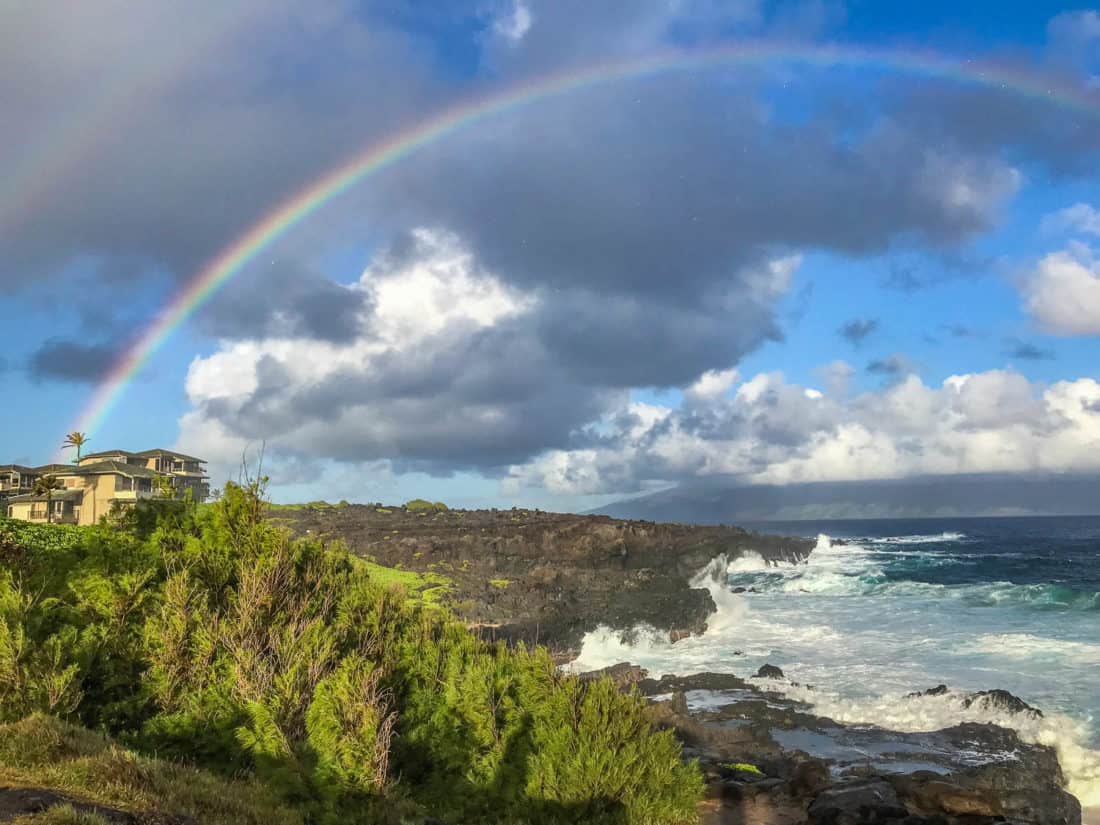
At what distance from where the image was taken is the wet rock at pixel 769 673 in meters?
34.8

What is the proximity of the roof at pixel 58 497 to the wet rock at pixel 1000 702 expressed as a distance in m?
64.7

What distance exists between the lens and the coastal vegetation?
563 inches

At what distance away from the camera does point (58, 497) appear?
2601 inches

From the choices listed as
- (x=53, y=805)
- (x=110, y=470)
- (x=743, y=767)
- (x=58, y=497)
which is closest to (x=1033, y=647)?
(x=743, y=767)

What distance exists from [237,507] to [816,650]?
32.9 meters

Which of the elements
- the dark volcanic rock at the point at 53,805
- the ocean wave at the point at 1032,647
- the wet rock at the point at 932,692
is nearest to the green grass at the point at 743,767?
the wet rock at the point at 932,692

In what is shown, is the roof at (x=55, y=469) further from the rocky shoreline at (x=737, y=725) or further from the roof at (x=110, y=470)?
the rocky shoreline at (x=737, y=725)

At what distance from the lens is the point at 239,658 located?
52.5ft

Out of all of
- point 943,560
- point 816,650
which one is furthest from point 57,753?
point 943,560

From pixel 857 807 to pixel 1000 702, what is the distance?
13.9 meters

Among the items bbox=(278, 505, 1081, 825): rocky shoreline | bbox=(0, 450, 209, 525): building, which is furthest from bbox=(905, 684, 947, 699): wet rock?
bbox=(0, 450, 209, 525): building

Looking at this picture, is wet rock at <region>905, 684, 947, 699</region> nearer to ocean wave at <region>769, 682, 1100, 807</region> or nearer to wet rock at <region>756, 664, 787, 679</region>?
ocean wave at <region>769, 682, 1100, 807</region>

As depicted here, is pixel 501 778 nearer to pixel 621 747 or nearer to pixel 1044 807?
pixel 621 747

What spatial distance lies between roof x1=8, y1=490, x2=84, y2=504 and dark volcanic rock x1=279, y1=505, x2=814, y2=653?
57.4 ft
